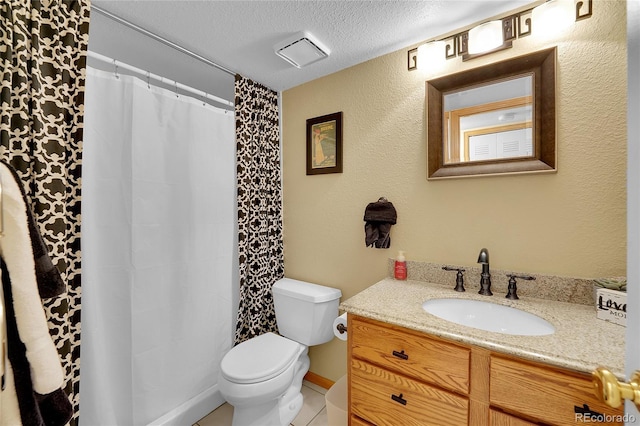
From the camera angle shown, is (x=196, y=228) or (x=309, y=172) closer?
(x=196, y=228)

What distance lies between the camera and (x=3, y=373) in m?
0.71

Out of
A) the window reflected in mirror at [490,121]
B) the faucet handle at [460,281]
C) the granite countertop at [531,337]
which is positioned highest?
the window reflected in mirror at [490,121]

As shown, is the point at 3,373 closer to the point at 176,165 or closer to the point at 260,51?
the point at 176,165

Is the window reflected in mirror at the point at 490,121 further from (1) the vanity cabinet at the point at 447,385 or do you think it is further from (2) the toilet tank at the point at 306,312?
(2) the toilet tank at the point at 306,312

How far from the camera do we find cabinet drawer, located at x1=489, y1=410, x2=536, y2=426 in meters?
0.84

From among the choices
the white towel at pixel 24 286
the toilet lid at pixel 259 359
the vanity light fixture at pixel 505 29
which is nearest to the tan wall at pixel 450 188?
the vanity light fixture at pixel 505 29

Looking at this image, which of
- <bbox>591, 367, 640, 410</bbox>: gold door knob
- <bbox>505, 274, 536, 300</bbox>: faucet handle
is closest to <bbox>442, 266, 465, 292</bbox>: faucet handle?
<bbox>505, 274, 536, 300</bbox>: faucet handle

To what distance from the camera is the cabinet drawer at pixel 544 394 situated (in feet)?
2.47

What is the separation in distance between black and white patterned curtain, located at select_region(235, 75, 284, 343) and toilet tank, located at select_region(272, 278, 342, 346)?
163 mm

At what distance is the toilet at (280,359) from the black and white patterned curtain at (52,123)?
0.70 metres

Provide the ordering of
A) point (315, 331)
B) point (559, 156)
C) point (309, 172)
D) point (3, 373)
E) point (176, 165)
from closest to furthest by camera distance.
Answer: point (3, 373) < point (559, 156) < point (176, 165) < point (315, 331) < point (309, 172)

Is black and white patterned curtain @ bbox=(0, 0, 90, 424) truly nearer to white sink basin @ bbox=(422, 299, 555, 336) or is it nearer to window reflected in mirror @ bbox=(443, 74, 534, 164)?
white sink basin @ bbox=(422, 299, 555, 336)

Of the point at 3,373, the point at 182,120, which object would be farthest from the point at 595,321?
the point at 182,120

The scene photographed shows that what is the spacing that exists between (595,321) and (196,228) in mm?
1981
